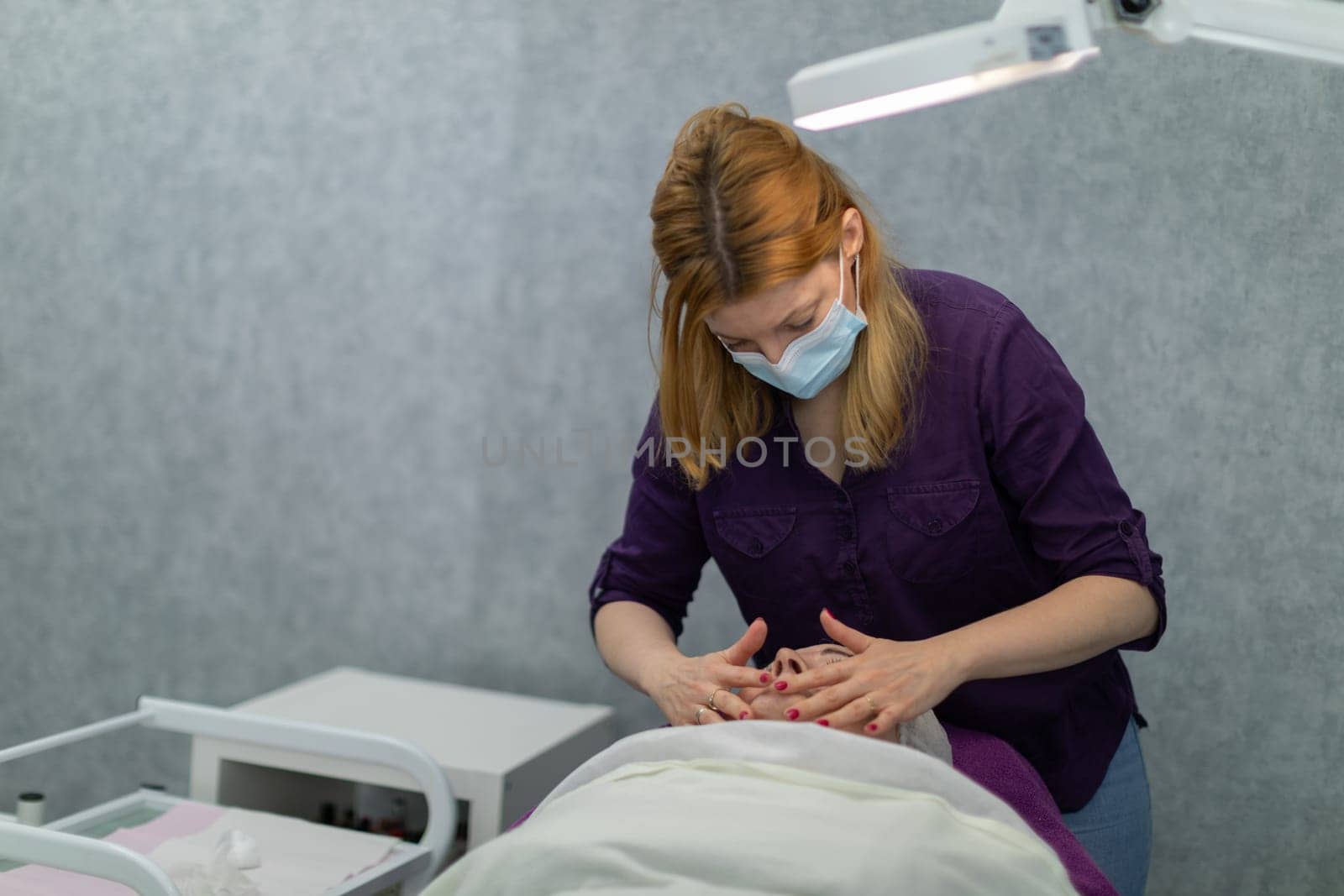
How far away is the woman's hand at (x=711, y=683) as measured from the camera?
1.33 meters

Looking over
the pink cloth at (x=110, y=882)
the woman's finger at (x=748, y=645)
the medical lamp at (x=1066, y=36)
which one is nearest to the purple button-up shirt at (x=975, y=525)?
the woman's finger at (x=748, y=645)

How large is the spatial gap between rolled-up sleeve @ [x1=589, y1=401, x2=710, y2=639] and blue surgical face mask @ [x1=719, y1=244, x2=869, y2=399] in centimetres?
22

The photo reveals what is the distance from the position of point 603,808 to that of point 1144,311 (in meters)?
1.33

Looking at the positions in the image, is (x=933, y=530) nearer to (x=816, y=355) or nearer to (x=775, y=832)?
(x=816, y=355)

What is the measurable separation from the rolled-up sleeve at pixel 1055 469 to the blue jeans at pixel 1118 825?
0.60 feet

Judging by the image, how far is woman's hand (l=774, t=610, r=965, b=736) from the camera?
1.22 meters

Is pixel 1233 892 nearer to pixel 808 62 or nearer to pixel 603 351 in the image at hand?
pixel 603 351

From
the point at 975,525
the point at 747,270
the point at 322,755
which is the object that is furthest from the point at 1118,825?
the point at 322,755

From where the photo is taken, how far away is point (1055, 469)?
134 centimetres

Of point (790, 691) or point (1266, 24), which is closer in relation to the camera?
point (1266, 24)

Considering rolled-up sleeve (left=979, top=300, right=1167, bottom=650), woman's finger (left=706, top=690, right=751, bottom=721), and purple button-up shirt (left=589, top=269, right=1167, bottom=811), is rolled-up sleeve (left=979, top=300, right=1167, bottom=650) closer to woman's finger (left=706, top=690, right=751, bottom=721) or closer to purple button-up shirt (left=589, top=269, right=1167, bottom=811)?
purple button-up shirt (left=589, top=269, right=1167, bottom=811)

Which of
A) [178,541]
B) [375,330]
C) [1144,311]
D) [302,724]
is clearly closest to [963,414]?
[1144,311]

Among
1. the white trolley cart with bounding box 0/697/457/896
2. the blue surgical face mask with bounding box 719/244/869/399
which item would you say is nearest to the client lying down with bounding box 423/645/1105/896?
the blue surgical face mask with bounding box 719/244/869/399

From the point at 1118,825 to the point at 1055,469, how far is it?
453 mm
